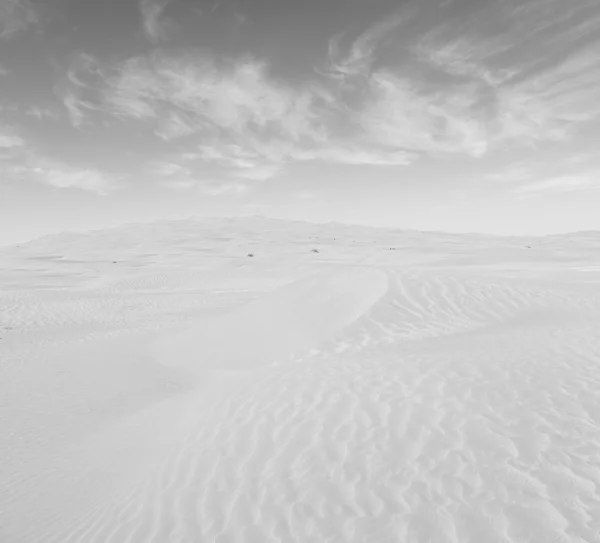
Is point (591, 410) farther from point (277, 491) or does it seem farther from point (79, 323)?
point (79, 323)

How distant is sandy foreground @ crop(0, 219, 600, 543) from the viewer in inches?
139

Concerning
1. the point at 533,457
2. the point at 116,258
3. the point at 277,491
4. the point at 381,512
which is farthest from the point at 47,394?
the point at 116,258

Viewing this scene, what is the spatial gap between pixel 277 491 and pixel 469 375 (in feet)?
11.2

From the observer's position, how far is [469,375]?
5941 millimetres

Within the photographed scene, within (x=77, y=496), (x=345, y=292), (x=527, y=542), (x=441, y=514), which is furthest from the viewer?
(x=345, y=292)

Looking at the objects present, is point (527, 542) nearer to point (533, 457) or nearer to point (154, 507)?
point (533, 457)

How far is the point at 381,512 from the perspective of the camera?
3.47 m

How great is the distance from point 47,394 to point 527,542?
8089mm

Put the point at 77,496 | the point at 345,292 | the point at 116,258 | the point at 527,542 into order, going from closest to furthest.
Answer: the point at 527,542 < the point at 77,496 < the point at 345,292 < the point at 116,258

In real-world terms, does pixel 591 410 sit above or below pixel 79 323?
above

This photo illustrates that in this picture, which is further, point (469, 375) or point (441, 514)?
point (469, 375)

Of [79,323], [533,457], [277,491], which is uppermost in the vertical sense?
[533,457]

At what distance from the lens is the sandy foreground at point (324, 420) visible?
139 inches

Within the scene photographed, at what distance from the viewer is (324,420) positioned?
5.17 metres
